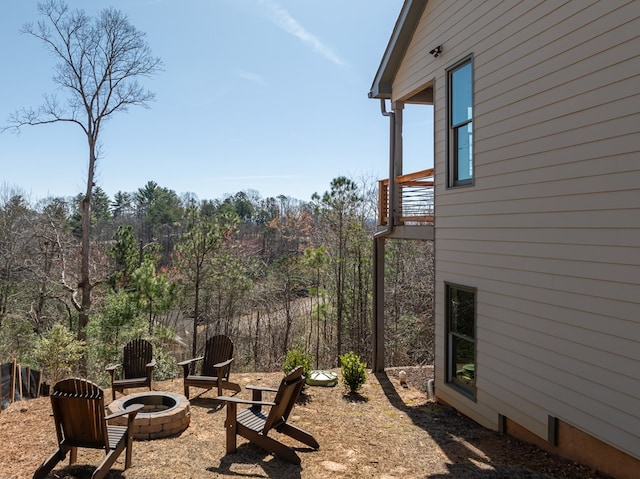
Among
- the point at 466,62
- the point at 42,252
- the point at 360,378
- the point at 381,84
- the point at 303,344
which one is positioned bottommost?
the point at 303,344

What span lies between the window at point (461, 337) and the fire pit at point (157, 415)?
375 cm

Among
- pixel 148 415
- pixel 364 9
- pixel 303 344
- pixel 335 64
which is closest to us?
pixel 148 415

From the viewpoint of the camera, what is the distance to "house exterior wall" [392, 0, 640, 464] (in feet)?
11.7

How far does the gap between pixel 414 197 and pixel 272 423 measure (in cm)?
501

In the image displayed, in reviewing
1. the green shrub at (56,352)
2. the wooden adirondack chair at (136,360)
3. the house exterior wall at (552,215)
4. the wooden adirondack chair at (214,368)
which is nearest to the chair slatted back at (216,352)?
the wooden adirondack chair at (214,368)

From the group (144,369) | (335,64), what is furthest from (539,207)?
(335,64)

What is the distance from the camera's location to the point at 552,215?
4.38 metres

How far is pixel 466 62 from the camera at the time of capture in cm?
608

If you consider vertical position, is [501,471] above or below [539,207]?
below

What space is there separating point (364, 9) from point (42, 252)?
15724 millimetres

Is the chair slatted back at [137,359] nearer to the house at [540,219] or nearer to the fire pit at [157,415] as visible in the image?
the fire pit at [157,415]

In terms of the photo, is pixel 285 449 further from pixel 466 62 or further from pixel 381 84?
pixel 381 84

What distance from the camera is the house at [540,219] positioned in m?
3.58

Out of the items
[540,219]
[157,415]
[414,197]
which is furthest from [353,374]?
[540,219]
